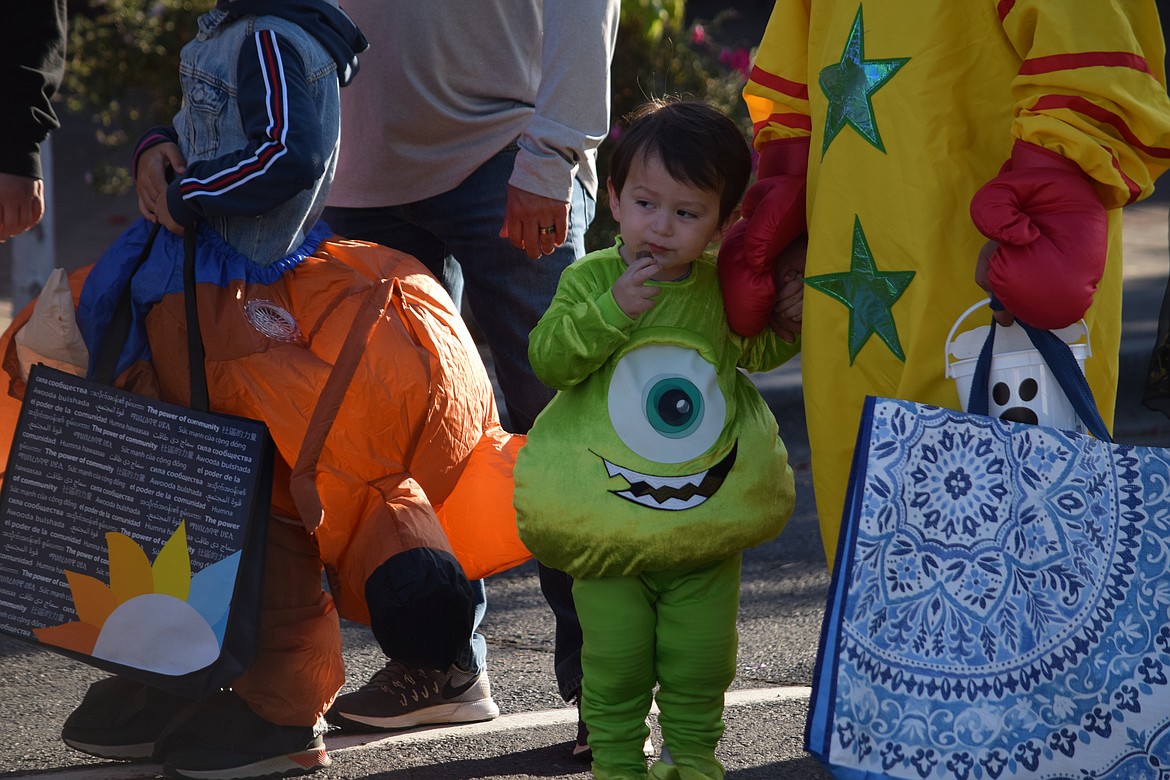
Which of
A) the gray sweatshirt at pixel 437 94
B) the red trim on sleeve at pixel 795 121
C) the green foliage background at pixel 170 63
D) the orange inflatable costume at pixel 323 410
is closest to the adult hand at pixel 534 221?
the gray sweatshirt at pixel 437 94

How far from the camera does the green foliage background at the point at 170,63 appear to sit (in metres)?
6.95

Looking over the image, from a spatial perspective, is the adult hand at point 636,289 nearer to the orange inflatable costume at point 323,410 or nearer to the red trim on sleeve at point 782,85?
the red trim on sleeve at point 782,85

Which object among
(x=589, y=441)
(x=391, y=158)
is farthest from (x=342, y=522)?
(x=391, y=158)

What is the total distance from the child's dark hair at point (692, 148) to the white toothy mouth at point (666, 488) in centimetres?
49

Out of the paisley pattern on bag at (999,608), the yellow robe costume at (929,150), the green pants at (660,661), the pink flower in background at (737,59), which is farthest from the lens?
the pink flower in background at (737,59)

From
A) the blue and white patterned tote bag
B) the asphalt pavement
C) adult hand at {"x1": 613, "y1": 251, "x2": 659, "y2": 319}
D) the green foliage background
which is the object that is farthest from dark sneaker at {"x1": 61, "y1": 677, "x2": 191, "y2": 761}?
the green foliage background

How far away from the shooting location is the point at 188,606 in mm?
2625

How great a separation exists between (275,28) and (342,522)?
0.98 m

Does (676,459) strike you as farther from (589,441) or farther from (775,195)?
(775,195)

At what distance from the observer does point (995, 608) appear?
188cm

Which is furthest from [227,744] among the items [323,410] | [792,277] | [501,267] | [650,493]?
[792,277]

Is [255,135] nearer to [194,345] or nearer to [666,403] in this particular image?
[194,345]

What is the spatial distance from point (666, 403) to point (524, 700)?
1.24 metres

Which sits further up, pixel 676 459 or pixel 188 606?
pixel 676 459
